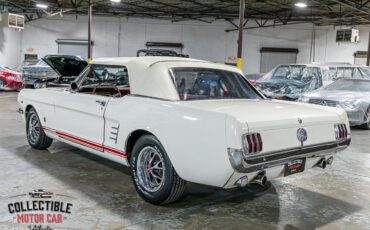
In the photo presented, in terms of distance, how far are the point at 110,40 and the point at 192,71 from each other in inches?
811

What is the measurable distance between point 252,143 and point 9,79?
1527 centimetres

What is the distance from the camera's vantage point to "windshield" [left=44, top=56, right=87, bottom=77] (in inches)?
417

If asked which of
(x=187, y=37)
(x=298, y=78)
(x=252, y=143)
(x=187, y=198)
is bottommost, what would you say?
(x=187, y=198)

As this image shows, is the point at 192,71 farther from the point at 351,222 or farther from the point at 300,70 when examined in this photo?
the point at 300,70

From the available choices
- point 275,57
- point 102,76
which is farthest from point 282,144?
point 275,57

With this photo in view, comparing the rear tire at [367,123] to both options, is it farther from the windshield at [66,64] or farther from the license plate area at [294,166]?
the windshield at [66,64]

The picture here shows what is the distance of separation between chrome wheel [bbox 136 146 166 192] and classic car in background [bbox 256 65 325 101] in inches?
313

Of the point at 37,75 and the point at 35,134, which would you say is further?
the point at 37,75

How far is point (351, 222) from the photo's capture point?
358 cm

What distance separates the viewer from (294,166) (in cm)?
355

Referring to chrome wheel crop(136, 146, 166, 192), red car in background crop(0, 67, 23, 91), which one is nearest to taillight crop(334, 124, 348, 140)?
chrome wheel crop(136, 146, 166, 192)

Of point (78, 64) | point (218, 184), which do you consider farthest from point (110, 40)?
point (218, 184)

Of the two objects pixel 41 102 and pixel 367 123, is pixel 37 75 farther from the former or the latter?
pixel 367 123

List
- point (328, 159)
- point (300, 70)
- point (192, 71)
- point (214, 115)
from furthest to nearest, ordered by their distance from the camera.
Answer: point (300, 70), point (192, 71), point (328, 159), point (214, 115)
